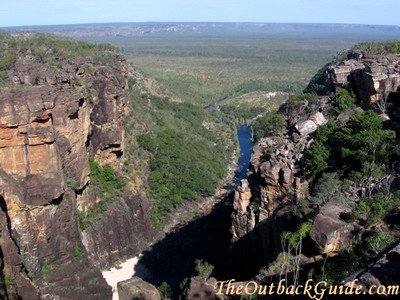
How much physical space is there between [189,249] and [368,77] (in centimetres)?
2015

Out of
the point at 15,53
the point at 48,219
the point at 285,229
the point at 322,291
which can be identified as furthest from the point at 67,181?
the point at 322,291

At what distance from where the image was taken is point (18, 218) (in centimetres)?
3103

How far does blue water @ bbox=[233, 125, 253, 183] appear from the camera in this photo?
60906mm

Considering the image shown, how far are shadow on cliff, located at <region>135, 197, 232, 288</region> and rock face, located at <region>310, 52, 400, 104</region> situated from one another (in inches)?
549

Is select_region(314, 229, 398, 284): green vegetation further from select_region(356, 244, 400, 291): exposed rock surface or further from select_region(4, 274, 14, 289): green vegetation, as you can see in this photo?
select_region(4, 274, 14, 289): green vegetation

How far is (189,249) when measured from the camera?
4172 centimetres

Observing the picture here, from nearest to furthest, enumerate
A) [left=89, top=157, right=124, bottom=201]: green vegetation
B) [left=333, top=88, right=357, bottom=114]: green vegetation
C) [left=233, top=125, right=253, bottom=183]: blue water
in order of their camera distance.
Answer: [left=333, top=88, right=357, bottom=114]: green vegetation, [left=89, top=157, right=124, bottom=201]: green vegetation, [left=233, top=125, right=253, bottom=183]: blue water

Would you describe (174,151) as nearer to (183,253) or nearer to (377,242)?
(183,253)

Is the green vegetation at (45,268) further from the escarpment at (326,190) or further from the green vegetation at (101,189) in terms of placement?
the escarpment at (326,190)

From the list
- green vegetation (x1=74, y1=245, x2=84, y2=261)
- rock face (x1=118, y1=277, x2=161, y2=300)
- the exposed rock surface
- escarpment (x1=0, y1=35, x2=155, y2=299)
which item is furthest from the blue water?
the exposed rock surface

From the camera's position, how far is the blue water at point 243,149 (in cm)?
6091

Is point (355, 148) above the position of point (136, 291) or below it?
above

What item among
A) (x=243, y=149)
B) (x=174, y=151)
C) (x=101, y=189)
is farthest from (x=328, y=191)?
(x=243, y=149)

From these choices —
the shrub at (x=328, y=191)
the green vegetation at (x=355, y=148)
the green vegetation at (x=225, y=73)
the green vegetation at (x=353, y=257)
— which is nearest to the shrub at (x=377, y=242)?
the green vegetation at (x=353, y=257)
